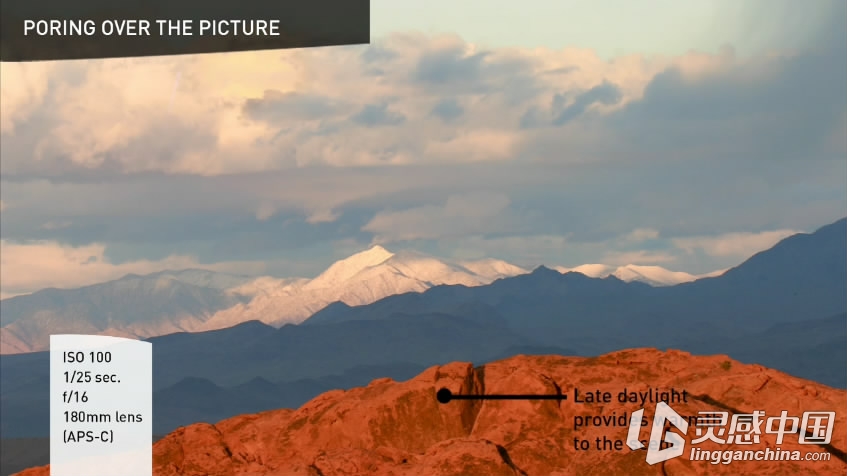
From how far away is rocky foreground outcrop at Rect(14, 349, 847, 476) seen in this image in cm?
4041

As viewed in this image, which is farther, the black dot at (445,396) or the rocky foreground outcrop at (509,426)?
the black dot at (445,396)

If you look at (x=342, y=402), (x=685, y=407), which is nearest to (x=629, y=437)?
(x=685, y=407)

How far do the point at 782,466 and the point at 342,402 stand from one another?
18.3 meters

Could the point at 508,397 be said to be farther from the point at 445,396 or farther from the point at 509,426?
the point at 445,396

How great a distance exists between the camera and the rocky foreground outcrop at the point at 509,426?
40406 millimetres

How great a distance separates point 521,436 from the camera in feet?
142
